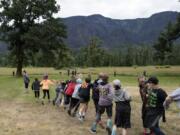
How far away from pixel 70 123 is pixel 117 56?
158m

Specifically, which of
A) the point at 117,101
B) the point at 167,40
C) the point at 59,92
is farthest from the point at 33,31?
the point at 117,101

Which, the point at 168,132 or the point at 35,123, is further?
the point at 35,123


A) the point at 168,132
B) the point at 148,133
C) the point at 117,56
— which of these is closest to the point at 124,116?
the point at 148,133

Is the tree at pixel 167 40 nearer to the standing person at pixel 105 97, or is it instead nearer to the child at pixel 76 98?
the child at pixel 76 98

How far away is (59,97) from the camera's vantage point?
77.8 ft

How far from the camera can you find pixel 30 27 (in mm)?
61812

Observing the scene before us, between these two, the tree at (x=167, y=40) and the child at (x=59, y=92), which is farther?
the tree at (x=167, y=40)

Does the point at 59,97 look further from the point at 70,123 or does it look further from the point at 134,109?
the point at 70,123

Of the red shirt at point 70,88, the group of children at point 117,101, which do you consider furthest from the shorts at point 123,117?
the red shirt at point 70,88

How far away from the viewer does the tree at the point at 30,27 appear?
6141cm

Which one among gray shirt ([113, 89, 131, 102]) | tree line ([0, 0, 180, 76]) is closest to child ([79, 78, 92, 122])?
gray shirt ([113, 89, 131, 102])

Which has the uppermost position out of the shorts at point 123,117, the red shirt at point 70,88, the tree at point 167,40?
the tree at point 167,40

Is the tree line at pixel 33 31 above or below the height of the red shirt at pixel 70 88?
above

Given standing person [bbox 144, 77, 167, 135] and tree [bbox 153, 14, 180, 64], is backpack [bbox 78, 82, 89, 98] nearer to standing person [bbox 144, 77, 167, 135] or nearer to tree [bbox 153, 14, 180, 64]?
Answer: standing person [bbox 144, 77, 167, 135]
